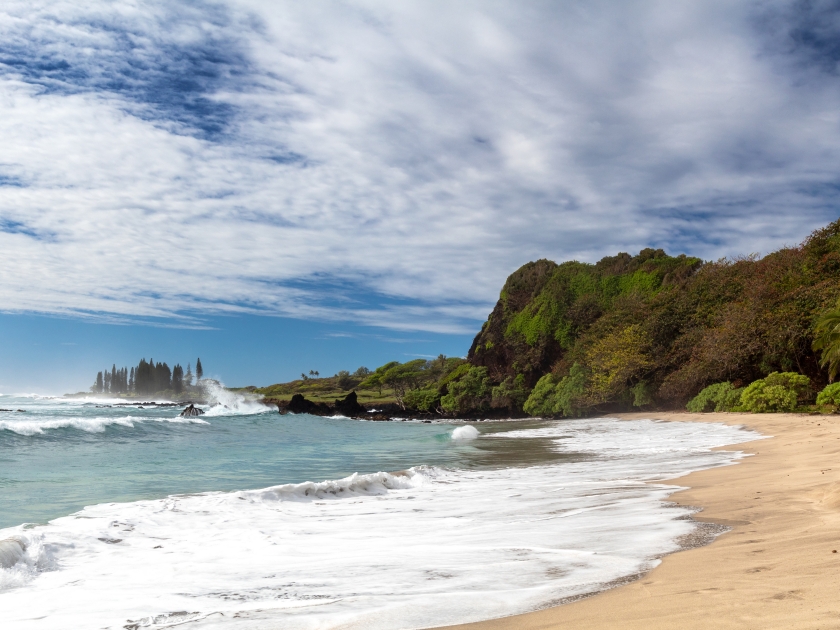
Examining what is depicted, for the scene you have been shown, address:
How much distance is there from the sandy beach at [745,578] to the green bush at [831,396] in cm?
1509

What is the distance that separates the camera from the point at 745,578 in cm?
315

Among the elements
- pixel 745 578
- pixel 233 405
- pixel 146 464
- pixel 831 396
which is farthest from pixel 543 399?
pixel 233 405

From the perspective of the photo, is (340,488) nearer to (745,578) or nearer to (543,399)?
(745,578)

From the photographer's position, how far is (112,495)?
966 centimetres

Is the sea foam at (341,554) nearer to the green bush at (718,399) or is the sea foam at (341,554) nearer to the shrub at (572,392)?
the green bush at (718,399)

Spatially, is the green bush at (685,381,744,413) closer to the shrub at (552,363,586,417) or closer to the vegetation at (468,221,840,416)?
the vegetation at (468,221,840,416)

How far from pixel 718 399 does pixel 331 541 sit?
2577 cm

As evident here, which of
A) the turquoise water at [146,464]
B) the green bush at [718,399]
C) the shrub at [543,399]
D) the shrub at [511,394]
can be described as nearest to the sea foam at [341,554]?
the turquoise water at [146,464]

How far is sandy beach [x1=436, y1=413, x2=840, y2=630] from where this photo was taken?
8.40ft

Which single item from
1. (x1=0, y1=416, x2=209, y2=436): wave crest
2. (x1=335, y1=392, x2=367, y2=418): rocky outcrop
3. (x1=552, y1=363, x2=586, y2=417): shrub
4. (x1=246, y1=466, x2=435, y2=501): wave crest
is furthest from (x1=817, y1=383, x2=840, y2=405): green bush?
(x1=335, y1=392, x2=367, y2=418): rocky outcrop

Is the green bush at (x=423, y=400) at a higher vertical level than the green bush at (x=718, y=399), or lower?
lower

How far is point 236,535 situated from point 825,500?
240 inches

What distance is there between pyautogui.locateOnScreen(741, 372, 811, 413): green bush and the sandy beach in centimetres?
1699

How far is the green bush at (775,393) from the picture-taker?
68.5 ft
